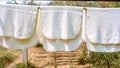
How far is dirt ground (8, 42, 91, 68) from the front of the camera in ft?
14.8

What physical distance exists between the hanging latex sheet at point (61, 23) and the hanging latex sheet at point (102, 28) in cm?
13

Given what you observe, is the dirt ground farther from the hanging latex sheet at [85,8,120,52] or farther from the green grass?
the hanging latex sheet at [85,8,120,52]

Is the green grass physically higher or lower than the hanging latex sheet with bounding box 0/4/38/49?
lower

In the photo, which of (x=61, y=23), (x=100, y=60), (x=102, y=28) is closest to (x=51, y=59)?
(x=100, y=60)

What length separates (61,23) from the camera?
3543 millimetres

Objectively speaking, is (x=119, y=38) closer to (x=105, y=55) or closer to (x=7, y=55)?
(x=105, y=55)

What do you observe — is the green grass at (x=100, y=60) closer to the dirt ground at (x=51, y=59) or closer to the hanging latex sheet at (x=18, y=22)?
the dirt ground at (x=51, y=59)

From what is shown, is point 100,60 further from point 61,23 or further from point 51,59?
point 61,23

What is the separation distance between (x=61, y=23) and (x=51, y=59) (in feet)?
4.32

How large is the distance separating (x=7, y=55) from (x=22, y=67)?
0.57 meters

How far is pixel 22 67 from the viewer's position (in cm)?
424

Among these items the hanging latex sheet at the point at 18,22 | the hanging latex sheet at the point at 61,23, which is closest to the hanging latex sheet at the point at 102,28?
the hanging latex sheet at the point at 61,23

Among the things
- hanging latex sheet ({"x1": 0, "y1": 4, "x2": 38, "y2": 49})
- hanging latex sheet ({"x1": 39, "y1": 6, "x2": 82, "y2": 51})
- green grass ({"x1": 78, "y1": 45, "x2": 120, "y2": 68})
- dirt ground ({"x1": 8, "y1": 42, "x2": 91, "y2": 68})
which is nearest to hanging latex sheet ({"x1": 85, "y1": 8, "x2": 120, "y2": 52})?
hanging latex sheet ({"x1": 39, "y1": 6, "x2": 82, "y2": 51})

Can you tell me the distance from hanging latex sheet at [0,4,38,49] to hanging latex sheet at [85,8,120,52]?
26.2 inches
